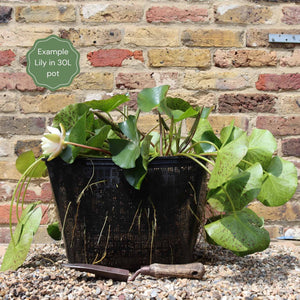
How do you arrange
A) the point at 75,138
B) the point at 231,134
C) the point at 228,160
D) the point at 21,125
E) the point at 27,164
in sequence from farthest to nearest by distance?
the point at 21,125, the point at 27,164, the point at 231,134, the point at 75,138, the point at 228,160

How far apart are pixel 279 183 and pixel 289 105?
2.35 feet

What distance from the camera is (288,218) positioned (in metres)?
1.62

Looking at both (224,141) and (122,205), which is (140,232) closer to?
(122,205)

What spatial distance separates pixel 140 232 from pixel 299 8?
1256mm

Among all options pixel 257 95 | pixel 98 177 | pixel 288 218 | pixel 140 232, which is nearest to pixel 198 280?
pixel 140 232

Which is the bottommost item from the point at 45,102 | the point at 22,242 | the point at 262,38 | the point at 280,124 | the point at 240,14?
the point at 22,242

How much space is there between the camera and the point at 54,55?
1.63 m

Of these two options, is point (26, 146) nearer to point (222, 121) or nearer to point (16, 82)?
point (16, 82)

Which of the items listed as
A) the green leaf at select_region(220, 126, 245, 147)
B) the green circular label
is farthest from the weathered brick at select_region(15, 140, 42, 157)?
the green leaf at select_region(220, 126, 245, 147)

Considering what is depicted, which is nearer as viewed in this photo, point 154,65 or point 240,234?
point 240,234

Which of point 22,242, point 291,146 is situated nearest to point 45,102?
point 22,242

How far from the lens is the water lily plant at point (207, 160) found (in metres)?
0.93

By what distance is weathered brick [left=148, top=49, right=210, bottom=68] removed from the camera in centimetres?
162

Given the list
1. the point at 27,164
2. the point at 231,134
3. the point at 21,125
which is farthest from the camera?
the point at 21,125
